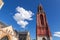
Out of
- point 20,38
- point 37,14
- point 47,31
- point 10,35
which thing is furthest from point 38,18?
point 10,35

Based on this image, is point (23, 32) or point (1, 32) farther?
point (23, 32)

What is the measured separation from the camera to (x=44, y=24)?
27734mm

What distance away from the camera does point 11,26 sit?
904 inches

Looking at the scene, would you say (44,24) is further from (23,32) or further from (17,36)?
(17,36)

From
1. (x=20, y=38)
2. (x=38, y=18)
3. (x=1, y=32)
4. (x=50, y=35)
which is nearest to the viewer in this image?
(x=1, y=32)

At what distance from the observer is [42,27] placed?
27359 mm

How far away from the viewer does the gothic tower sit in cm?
2602

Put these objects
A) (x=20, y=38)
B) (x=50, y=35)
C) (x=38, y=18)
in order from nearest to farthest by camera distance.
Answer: (x=20, y=38) → (x=50, y=35) → (x=38, y=18)

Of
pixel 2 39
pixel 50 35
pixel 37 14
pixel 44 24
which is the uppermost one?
pixel 37 14

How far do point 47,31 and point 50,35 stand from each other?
2.89ft

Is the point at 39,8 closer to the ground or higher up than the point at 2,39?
higher up

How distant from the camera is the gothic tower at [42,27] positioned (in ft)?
85.4

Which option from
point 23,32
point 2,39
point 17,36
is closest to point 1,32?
point 2,39

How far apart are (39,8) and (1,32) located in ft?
31.8
